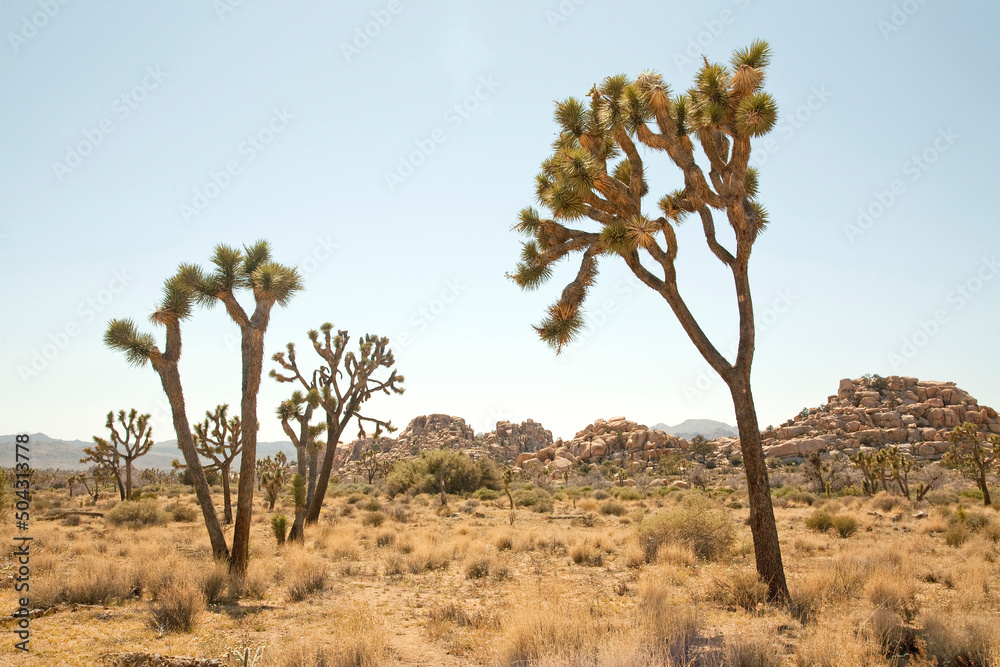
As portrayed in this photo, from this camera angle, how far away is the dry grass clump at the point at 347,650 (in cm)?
522

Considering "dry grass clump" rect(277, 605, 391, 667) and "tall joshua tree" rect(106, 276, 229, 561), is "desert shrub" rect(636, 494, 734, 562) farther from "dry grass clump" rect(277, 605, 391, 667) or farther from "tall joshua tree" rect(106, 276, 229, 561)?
"tall joshua tree" rect(106, 276, 229, 561)

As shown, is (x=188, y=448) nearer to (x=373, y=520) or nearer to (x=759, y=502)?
(x=759, y=502)

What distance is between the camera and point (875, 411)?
55.5 metres

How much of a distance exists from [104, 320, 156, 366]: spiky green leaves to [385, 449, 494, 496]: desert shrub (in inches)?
953

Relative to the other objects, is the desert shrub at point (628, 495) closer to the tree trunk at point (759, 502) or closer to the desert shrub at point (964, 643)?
the tree trunk at point (759, 502)

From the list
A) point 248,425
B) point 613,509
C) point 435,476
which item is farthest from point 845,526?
point 435,476

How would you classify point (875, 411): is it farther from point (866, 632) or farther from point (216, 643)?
point (216, 643)

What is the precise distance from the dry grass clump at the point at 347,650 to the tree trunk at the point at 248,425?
15.0ft

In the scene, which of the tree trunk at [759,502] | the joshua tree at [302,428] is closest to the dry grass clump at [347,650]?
the tree trunk at [759,502]

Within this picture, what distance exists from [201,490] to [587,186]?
8.57 metres

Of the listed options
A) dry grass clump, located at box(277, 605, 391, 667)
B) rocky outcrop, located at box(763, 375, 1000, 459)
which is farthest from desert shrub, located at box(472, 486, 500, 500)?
rocky outcrop, located at box(763, 375, 1000, 459)

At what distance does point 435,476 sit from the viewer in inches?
1332

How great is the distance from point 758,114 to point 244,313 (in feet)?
30.7

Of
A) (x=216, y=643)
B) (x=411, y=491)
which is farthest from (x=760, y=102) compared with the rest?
(x=411, y=491)
